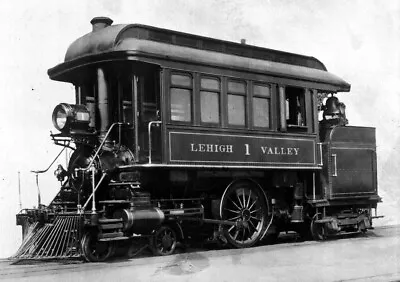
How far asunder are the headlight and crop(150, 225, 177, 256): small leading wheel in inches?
87.6

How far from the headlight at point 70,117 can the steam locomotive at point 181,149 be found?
0.02 m

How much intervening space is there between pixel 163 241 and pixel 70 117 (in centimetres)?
266

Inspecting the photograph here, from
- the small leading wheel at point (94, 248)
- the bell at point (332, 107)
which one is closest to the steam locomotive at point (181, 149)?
the small leading wheel at point (94, 248)

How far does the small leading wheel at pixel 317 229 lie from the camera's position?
45.4ft

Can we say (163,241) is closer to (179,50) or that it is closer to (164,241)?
(164,241)

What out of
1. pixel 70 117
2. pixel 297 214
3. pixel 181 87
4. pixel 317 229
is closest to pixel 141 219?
pixel 70 117

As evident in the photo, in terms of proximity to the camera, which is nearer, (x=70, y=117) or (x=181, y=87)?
(x=70, y=117)

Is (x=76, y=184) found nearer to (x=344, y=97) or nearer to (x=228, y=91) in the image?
(x=228, y=91)

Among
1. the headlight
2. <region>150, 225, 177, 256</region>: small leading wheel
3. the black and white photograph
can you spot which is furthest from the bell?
the headlight

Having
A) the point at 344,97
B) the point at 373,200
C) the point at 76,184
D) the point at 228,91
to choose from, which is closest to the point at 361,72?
the point at 344,97

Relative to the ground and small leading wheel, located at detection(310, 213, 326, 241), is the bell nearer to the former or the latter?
small leading wheel, located at detection(310, 213, 326, 241)

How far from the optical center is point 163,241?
1098 centimetres

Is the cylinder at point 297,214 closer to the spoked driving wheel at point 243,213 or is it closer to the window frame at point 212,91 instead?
the spoked driving wheel at point 243,213

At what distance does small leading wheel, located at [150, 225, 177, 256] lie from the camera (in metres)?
10.8
